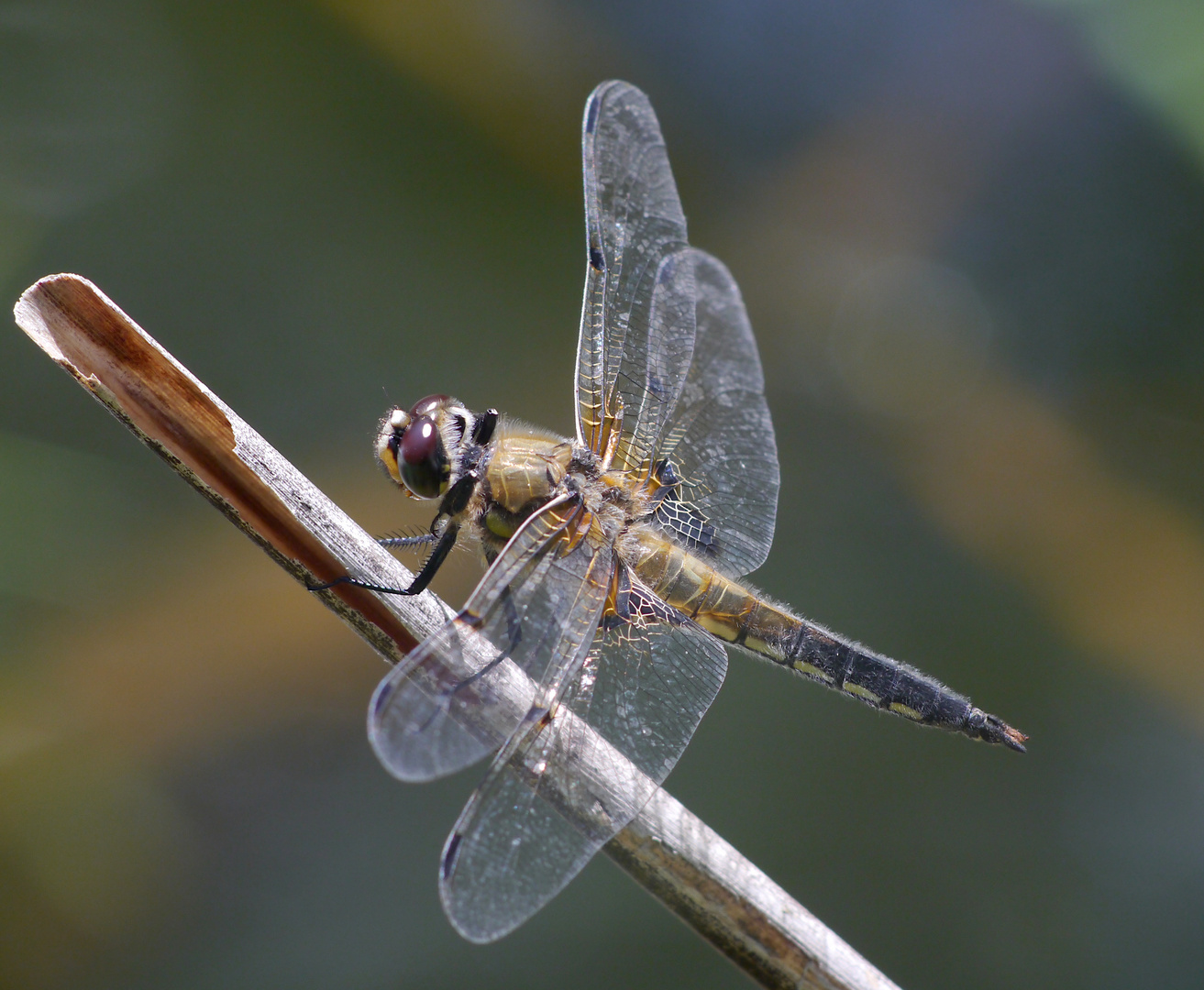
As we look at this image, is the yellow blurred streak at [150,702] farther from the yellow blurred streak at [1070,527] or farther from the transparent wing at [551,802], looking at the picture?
the yellow blurred streak at [1070,527]

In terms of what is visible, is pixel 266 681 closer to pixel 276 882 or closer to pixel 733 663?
pixel 276 882

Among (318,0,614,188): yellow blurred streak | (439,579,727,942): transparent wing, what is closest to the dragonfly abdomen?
(439,579,727,942): transparent wing

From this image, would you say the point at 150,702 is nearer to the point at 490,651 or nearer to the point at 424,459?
the point at 424,459

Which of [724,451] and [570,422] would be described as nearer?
[724,451]

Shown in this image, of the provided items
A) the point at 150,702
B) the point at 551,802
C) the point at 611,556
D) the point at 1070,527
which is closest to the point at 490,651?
the point at 551,802

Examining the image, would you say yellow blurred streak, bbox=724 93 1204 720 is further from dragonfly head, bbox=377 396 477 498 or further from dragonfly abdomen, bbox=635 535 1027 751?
dragonfly head, bbox=377 396 477 498

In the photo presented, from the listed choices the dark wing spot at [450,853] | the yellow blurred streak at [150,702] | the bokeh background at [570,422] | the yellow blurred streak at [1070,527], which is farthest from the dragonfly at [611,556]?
the yellow blurred streak at [1070,527]

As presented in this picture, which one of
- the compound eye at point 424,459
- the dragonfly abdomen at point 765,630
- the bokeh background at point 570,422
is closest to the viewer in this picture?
the compound eye at point 424,459

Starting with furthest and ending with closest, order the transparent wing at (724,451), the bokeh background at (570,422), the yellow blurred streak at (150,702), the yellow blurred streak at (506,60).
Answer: the yellow blurred streak at (506,60) → the bokeh background at (570,422) → the yellow blurred streak at (150,702) → the transparent wing at (724,451)
